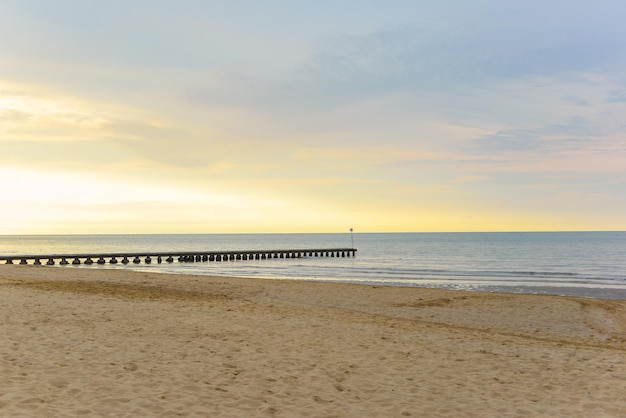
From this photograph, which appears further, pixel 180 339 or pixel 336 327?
pixel 336 327

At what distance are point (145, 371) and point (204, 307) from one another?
8.58 meters

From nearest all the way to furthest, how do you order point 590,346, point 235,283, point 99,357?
1. point 99,357
2. point 590,346
3. point 235,283

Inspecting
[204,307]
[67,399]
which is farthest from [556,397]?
[204,307]

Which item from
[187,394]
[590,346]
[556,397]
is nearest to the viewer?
[187,394]

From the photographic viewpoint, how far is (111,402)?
23.6 feet

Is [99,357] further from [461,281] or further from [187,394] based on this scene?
[461,281]

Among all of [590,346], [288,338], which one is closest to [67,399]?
[288,338]

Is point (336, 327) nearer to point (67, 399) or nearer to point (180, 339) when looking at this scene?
point (180, 339)

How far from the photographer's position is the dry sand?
758cm

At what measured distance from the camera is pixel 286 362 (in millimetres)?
10062

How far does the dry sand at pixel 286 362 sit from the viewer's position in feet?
24.9

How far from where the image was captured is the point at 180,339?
38.6 feet

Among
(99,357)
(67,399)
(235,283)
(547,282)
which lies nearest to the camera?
(67,399)

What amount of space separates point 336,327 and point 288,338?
7.43ft
